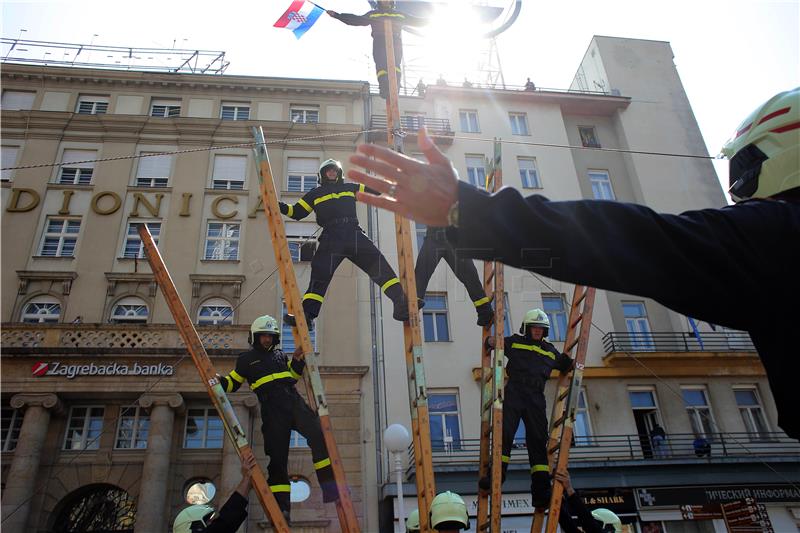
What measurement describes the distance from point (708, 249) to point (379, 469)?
17.7m

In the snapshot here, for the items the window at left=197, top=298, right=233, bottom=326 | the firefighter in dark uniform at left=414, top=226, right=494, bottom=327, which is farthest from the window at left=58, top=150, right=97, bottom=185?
the firefighter in dark uniform at left=414, top=226, right=494, bottom=327

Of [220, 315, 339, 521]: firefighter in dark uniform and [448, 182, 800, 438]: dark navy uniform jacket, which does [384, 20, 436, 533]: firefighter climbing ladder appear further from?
[448, 182, 800, 438]: dark navy uniform jacket

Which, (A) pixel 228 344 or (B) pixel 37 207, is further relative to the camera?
(B) pixel 37 207

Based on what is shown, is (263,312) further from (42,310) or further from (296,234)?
(42,310)

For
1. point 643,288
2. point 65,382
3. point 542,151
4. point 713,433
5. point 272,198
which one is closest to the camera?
point 643,288

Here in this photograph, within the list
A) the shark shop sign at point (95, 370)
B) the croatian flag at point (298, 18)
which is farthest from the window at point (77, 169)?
the croatian flag at point (298, 18)

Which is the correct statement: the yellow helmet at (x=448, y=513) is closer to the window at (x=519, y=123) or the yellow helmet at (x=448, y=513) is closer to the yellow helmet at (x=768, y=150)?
the yellow helmet at (x=768, y=150)

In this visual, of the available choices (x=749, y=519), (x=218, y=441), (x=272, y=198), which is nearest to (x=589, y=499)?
(x=749, y=519)

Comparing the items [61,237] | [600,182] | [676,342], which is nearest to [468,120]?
[600,182]

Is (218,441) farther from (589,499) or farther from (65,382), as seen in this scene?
(589,499)

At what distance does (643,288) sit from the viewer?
2.01m

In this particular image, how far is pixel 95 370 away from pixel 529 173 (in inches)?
720

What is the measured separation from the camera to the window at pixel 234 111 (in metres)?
24.9

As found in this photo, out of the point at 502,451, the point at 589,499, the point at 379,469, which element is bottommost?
the point at 502,451
